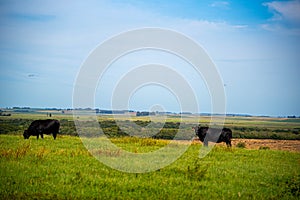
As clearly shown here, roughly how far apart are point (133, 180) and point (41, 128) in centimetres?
1567

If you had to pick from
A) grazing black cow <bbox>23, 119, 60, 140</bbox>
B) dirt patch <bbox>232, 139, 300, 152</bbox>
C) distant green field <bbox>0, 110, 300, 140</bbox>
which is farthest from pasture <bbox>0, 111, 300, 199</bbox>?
distant green field <bbox>0, 110, 300, 140</bbox>

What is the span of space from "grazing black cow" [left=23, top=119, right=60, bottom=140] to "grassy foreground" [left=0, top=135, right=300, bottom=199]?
32.3 feet

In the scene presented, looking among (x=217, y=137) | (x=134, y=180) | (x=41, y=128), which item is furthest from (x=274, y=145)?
(x=134, y=180)

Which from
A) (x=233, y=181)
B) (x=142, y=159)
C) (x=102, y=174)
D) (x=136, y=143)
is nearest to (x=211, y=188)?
(x=233, y=181)

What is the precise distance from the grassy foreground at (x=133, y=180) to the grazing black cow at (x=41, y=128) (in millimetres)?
9850

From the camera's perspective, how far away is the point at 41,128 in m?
25.7

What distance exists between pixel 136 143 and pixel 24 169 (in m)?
12.0

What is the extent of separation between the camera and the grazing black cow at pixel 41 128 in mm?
25328

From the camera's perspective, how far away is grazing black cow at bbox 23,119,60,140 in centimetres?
2533

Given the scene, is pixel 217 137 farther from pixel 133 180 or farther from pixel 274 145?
pixel 274 145

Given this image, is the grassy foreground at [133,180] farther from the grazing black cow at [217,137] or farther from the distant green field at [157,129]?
the distant green field at [157,129]

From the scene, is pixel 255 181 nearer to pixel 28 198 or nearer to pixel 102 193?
pixel 102 193

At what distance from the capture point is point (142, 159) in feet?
53.1

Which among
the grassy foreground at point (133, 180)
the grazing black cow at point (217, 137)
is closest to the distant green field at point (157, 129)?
the grazing black cow at point (217, 137)
